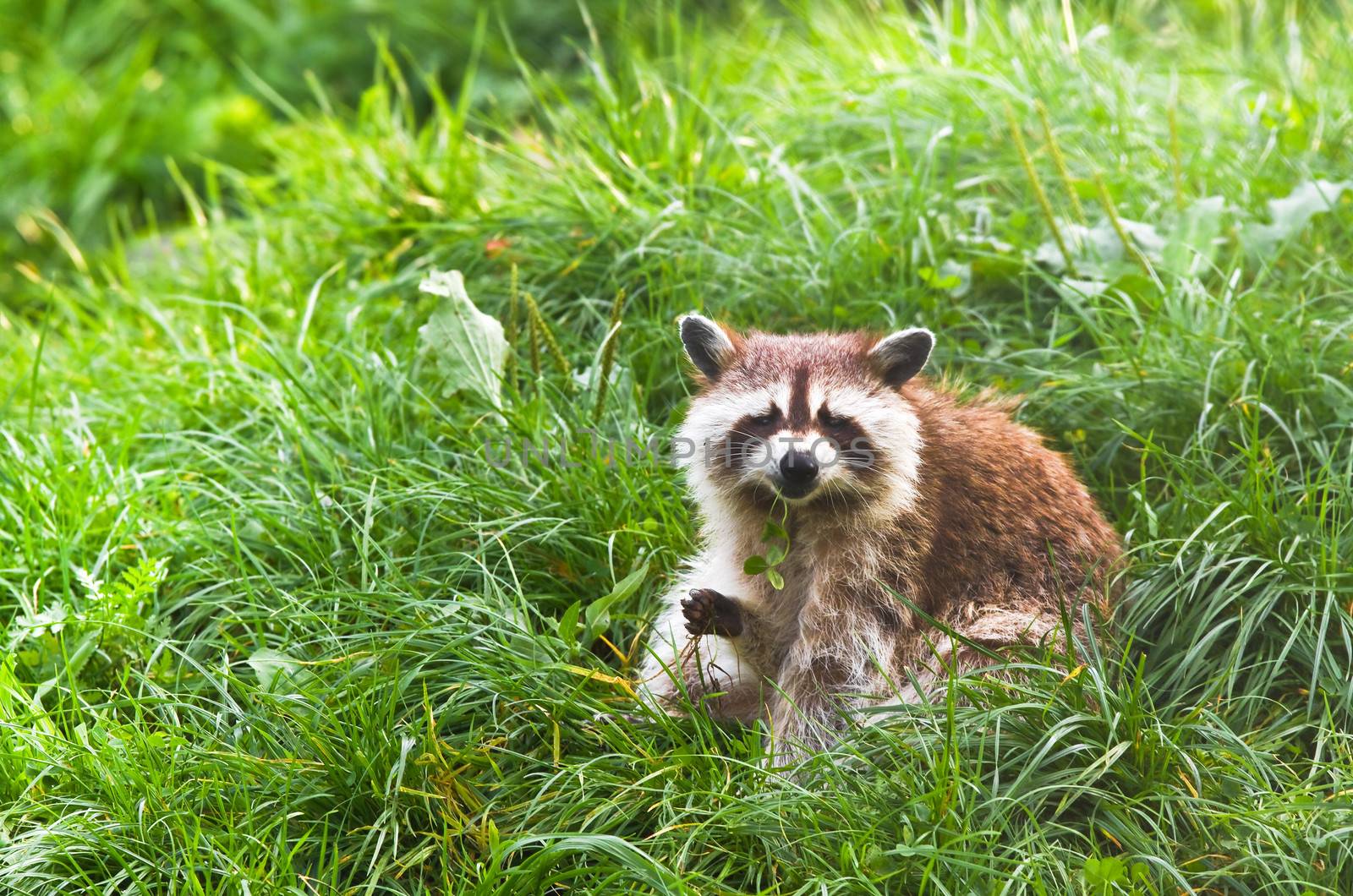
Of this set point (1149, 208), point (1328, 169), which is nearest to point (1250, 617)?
point (1149, 208)

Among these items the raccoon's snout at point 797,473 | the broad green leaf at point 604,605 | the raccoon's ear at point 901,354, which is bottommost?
the broad green leaf at point 604,605

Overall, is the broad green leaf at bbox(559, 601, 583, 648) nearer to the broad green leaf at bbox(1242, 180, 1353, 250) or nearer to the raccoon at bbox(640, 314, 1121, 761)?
the raccoon at bbox(640, 314, 1121, 761)

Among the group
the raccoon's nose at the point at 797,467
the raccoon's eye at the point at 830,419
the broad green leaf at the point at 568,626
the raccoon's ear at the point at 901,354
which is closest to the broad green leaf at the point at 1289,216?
the raccoon's ear at the point at 901,354

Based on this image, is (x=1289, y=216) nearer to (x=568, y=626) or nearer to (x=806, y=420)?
(x=806, y=420)

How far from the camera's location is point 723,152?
5.78 m

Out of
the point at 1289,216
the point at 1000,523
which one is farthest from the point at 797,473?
the point at 1289,216

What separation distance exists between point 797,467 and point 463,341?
1.74 m

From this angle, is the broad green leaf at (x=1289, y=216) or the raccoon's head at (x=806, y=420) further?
the broad green leaf at (x=1289, y=216)

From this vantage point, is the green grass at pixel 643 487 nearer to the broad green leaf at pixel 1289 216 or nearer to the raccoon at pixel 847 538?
the broad green leaf at pixel 1289 216

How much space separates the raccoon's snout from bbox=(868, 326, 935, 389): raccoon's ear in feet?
1.56

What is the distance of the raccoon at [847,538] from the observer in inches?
143

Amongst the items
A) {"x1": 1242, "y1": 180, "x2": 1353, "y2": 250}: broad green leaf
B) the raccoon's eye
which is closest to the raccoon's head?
the raccoon's eye

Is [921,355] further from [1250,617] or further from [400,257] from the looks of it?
[400,257]

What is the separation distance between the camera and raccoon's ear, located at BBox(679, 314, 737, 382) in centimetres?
392
